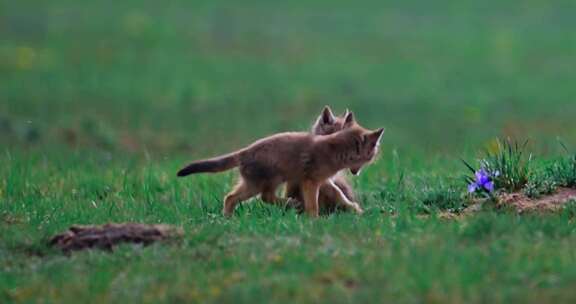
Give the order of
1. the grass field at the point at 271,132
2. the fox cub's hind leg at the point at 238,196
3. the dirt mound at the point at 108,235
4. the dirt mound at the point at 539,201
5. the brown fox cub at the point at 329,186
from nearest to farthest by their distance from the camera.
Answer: the grass field at the point at 271,132 < the dirt mound at the point at 108,235 < the dirt mound at the point at 539,201 < the fox cub's hind leg at the point at 238,196 < the brown fox cub at the point at 329,186

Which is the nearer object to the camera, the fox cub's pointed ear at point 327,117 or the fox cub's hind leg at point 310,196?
the fox cub's hind leg at point 310,196

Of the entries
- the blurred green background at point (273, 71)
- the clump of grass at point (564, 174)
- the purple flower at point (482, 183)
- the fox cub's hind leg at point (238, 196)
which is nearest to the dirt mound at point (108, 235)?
the fox cub's hind leg at point (238, 196)

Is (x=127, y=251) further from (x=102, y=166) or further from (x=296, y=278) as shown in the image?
(x=102, y=166)

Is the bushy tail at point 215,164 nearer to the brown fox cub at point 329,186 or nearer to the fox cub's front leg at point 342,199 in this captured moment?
the brown fox cub at point 329,186

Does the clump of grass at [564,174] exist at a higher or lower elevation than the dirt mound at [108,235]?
higher

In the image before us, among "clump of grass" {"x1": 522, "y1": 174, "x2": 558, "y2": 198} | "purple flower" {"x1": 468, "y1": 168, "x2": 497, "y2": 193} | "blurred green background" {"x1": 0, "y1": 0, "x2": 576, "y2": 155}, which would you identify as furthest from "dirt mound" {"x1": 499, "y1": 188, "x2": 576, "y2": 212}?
"blurred green background" {"x1": 0, "y1": 0, "x2": 576, "y2": 155}

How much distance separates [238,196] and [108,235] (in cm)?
177

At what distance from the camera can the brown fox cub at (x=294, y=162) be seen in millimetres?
9891

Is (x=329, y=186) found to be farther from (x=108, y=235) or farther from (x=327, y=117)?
(x=108, y=235)

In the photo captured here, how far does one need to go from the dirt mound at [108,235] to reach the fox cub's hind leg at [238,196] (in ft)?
4.56

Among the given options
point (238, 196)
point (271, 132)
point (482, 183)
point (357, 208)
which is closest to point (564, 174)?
point (482, 183)

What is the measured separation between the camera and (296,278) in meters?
7.30

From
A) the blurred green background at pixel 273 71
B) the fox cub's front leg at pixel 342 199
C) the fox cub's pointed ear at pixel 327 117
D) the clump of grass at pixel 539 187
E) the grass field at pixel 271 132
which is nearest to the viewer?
the grass field at pixel 271 132

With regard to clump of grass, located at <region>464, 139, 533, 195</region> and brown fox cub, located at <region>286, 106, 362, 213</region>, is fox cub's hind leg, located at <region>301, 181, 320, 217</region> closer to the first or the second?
brown fox cub, located at <region>286, 106, 362, 213</region>
